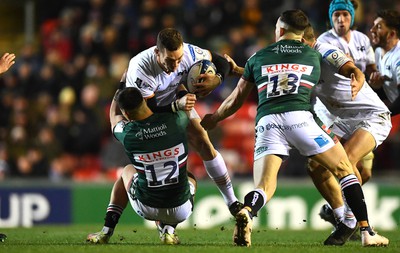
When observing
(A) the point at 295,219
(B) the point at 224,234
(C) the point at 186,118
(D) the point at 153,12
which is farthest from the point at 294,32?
(D) the point at 153,12

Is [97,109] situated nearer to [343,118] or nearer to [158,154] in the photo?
[343,118]

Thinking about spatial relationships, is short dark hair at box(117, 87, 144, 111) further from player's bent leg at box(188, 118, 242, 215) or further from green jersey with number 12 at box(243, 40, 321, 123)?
player's bent leg at box(188, 118, 242, 215)

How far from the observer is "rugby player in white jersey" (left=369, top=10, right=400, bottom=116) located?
11.3m

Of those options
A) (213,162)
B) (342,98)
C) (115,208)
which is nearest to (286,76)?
(342,98)

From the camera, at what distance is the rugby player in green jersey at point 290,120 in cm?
922

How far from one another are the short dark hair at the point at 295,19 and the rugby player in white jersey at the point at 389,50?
2.07 metres

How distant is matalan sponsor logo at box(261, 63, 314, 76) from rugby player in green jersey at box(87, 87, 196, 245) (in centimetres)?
91

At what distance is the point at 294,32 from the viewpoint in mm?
9438

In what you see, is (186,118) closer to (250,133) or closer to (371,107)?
(371,107)

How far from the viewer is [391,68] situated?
1141cm

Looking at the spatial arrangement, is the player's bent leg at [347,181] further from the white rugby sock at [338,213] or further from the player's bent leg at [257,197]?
the white rugby sock at [338,213]

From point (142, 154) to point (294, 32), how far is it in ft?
6.23

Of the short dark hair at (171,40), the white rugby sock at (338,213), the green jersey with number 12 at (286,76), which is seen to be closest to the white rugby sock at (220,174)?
the white rugby sock at (338,213)

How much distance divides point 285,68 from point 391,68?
8.50ft
